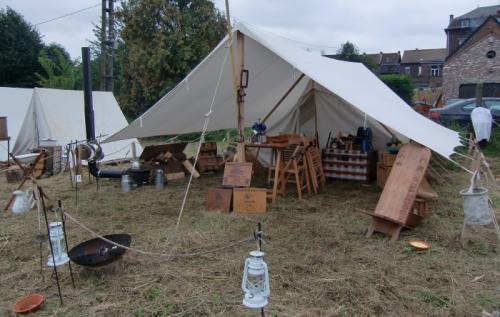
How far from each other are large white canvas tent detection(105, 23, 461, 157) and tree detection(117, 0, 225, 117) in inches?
291

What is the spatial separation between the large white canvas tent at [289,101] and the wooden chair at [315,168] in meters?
1.04

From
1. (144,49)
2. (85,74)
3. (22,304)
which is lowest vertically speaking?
(22,304)

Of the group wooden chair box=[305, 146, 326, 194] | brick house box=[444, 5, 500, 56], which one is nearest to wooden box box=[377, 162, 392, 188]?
wooden chair box=[305, 146, 326, 194]

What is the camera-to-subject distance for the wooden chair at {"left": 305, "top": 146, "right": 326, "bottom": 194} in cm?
542

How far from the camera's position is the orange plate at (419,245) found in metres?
3.21

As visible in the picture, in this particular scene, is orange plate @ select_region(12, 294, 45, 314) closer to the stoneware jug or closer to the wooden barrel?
the stoneware jug

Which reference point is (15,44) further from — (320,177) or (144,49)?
(320,177)

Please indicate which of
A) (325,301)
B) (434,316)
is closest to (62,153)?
(325,301)

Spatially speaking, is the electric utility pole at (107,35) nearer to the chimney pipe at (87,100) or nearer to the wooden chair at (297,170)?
the chimney pipe at (87,100)

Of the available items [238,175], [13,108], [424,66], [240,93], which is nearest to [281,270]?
[238,175]

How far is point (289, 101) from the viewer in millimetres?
6961

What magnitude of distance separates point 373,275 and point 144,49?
13273 mm

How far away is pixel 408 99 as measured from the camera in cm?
2298

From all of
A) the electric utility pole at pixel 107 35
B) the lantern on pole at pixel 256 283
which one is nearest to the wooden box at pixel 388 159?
the lantern on pole at pixel 256 283
